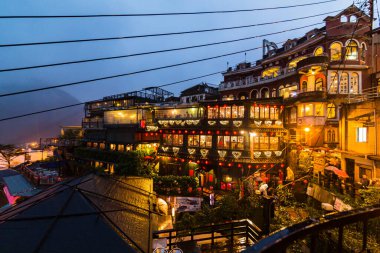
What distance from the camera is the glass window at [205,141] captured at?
1066 inches

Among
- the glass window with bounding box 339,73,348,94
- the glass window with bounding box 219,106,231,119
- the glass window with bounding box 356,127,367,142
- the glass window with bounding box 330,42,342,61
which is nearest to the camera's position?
the glass window with bounding box 356,127,367,142

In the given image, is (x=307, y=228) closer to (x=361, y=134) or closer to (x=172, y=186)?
(x=172, y=186)

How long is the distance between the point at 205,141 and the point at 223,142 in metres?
2.63

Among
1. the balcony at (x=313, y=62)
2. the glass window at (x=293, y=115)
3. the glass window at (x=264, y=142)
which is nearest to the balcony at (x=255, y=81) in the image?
the balcony at (x=313, y=62)

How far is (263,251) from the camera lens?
172cm

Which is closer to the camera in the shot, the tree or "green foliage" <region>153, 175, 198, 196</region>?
"green foliage" <region>153, 175, 198, 196</region>

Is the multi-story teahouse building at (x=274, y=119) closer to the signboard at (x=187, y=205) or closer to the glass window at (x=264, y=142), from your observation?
the glass window at (x=264, y=142)

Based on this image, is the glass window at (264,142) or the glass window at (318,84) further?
the glass window at (318,84)

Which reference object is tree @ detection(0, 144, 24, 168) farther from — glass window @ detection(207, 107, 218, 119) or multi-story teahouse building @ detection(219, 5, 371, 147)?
multi-story teahouse building @ detection(219, 5, 371, 147)

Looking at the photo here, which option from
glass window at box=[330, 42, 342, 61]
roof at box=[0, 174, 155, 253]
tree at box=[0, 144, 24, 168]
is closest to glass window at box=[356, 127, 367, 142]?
glass window at box=[330, 42, 342, 61]

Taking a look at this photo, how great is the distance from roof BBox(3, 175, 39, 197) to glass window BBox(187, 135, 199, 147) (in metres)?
17.3

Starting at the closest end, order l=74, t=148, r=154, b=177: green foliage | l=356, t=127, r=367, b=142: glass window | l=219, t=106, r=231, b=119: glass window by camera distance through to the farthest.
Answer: l=356, t=127, r=367, b=142: glass window, l=74, t=148, r=154, b=177: green foliage, l=219, t=106, r=231, b=119: glass window

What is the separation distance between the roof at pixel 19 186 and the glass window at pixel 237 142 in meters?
19.9

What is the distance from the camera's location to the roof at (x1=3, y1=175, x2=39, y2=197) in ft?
55.5
